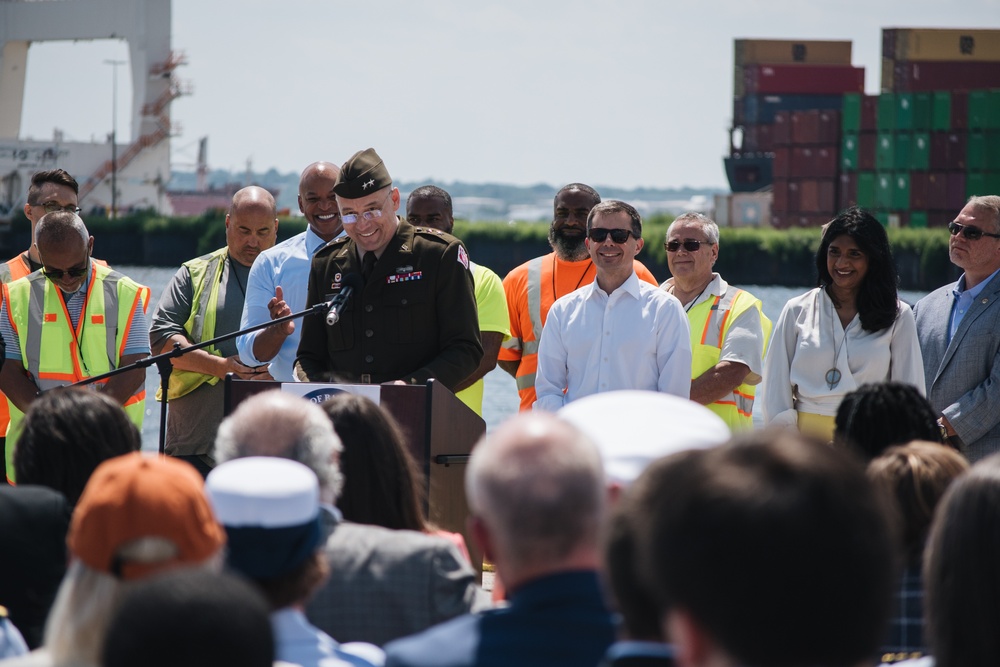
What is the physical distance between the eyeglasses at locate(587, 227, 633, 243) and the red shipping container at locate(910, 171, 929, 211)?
176 feet

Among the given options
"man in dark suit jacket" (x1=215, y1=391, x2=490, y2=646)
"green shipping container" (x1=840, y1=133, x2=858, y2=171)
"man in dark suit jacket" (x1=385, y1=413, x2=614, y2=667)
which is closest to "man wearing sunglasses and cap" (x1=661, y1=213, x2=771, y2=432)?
"man in dark suit jacket" (x1=215, y1=391, x2=490, y2=646)

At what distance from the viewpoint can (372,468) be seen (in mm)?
2803

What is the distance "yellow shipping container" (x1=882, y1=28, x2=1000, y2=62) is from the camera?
60062 millimetres

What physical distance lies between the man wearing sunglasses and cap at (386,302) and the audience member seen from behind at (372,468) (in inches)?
69.3

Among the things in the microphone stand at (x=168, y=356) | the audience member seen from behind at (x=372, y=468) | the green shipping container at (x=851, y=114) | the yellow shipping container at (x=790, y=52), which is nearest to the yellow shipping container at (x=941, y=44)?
the green shipping container at (x=851, y=114)

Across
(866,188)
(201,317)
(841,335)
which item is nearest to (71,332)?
(201,317)

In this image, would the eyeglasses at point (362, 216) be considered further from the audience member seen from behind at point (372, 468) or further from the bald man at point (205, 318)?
the audience member seen from behind at point (372, 468)

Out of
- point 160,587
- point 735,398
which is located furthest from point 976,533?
point 735,398

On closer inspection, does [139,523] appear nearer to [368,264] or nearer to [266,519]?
[266,519]

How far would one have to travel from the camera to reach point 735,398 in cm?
527

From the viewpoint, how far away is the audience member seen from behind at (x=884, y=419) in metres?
2.97

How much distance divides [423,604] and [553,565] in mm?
745

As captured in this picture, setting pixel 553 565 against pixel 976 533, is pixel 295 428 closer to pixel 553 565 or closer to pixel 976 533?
pixel 553 565

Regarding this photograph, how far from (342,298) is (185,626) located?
271 cm
